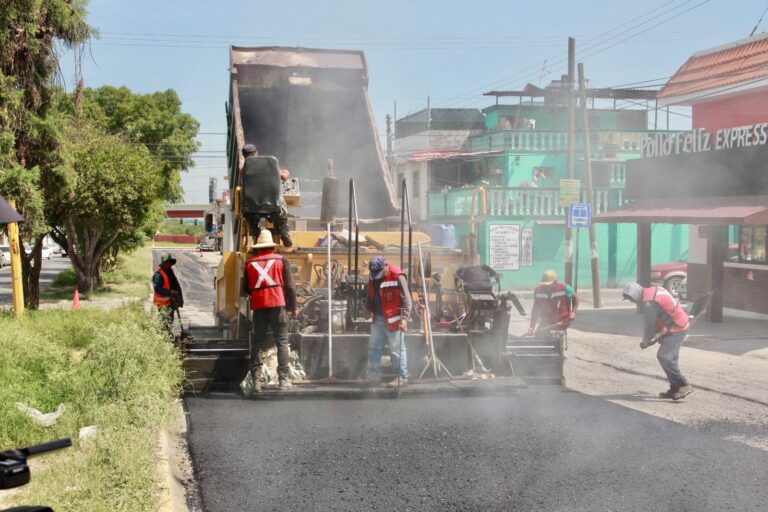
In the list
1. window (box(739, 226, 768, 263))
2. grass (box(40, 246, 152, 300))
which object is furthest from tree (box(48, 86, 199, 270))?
window (box(739, 226, 768, 263))

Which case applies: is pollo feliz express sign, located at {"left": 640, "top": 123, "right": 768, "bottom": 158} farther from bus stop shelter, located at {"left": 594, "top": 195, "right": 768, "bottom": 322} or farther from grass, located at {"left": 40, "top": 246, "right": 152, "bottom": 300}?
grass, located at {"left": 40, "top": 246, "right": 152, "bottom": 300}

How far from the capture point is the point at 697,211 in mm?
13664

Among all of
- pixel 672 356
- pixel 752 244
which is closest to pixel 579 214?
pixel 752 244

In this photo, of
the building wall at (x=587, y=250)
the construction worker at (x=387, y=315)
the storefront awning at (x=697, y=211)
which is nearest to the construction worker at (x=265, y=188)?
the construction worker at (x=387, y=315)

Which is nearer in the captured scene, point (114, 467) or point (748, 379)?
point (114, 467)


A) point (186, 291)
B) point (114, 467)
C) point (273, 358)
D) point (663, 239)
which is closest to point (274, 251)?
point (273, 358)

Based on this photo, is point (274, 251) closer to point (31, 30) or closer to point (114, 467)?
point (114, 467)

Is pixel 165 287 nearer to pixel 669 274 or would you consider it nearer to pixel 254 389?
pixel 254 389

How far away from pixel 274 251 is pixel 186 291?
1546 centimetres

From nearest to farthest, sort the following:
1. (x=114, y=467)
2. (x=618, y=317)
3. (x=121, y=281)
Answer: (x=114, y=467)
(x=618, y=317)
(x=121, y=281)

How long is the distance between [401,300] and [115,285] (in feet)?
63.1

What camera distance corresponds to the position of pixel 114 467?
5070 mm

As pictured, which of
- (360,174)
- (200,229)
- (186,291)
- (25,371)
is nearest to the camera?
(25,371)

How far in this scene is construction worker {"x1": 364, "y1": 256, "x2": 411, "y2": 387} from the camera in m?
8.27
